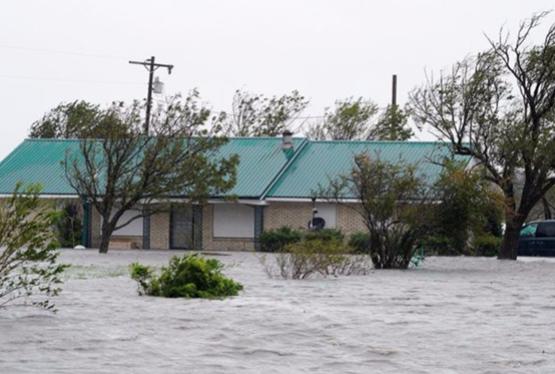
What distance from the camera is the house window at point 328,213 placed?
4776 cm

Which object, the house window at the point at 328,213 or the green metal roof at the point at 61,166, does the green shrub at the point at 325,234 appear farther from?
the green metal roof at the point at 61,166

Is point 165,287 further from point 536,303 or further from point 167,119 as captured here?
point 167,119

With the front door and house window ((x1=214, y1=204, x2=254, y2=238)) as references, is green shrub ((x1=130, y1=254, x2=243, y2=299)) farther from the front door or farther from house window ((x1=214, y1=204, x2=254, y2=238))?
the front door

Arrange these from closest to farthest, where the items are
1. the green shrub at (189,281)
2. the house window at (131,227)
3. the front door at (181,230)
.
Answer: the green shrub at (189,281)
the front door at (181,230)
the house window at (131,227)

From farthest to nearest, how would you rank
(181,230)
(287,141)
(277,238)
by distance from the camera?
(287,141)
(181,230)
(277,238)

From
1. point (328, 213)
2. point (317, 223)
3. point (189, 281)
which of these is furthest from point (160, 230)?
point (189, 281)

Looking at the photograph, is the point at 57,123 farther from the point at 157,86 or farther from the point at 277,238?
the point at 277,238

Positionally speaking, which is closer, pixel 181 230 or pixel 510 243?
pixel 510 243

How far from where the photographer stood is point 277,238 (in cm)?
4594

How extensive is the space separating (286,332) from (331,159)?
125 ft

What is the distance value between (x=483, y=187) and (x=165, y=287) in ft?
53.5

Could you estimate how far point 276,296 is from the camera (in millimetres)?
18797

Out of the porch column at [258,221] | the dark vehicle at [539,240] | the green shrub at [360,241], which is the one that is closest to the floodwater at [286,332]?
the green shrub at [360,241]

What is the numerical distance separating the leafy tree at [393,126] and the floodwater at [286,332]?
48.3 metres
